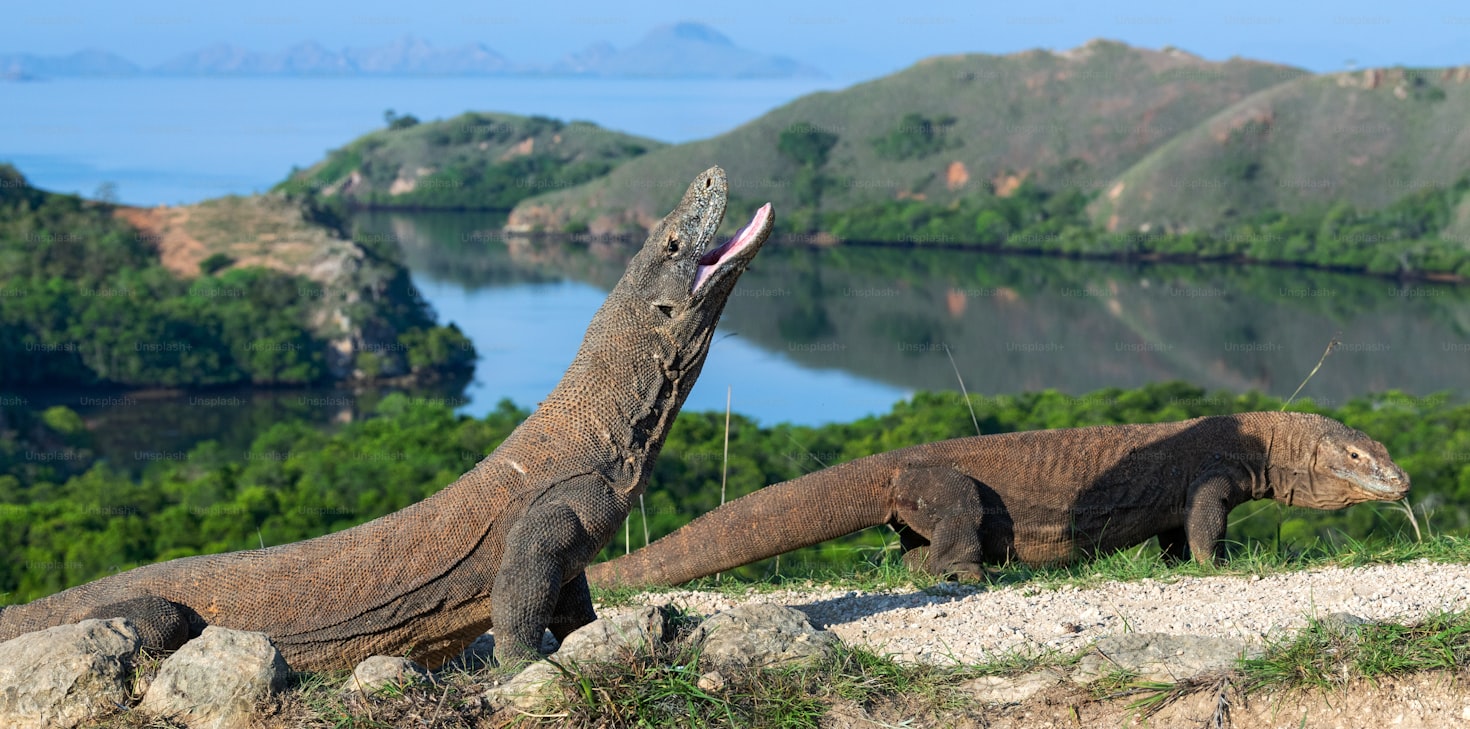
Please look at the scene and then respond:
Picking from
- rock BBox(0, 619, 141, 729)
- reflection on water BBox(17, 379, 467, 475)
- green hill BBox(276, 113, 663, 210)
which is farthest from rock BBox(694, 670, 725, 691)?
green hill BBox(276, 113, 663, 210)

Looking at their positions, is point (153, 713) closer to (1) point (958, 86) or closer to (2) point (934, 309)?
(2) point (934, 309)

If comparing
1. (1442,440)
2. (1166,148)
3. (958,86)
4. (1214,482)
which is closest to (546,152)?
(958,86)

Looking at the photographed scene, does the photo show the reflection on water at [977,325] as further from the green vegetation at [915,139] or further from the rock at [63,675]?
the rock at [63,675]

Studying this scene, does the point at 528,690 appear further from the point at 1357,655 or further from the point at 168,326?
the point at 168,326

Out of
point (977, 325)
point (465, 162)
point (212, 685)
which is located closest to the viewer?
point (212, 685)

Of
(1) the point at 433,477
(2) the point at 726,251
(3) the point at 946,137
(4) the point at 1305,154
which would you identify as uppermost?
(3) the point at 946,137

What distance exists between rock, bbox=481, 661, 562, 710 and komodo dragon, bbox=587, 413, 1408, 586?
10.5 ft

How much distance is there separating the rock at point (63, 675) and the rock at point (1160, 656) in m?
3.09

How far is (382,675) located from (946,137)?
4345 inches

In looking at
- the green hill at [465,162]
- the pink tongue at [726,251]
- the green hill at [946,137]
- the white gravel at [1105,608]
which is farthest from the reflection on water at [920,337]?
the pink tongue at [726,251]

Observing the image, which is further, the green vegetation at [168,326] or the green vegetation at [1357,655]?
the green vegetation at [168,326]

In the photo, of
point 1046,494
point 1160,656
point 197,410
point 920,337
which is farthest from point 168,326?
point 1160,656

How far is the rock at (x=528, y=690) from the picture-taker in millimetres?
4629

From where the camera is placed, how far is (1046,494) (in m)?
8.38
